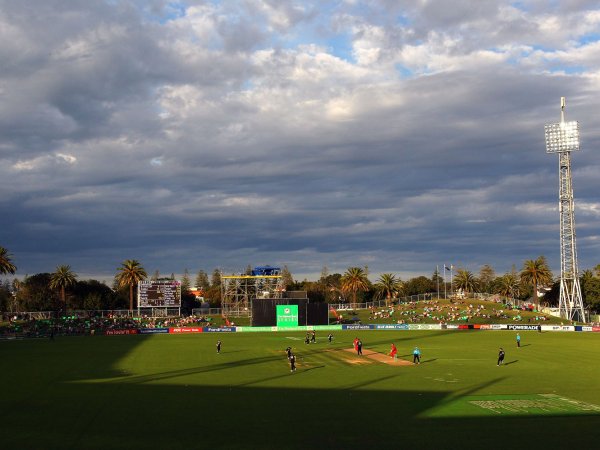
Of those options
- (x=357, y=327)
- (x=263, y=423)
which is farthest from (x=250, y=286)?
(x=263, y=423)

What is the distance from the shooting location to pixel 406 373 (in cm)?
4738

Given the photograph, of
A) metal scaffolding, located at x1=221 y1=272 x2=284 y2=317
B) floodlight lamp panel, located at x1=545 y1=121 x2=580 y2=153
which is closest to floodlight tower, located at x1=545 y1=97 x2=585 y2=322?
floodlight lamp panel, located at x1=545 y1=121 x2=580 y2=153

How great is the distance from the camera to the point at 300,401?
1375 inches

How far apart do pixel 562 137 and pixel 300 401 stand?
97452mm

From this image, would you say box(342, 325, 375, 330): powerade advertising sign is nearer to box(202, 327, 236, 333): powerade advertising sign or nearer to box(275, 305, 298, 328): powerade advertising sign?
box(275, 305, 298, 328): powerade advertising sign

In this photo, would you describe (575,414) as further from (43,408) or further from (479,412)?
(43,408)

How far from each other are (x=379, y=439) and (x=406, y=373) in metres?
22.4

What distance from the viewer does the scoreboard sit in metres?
126

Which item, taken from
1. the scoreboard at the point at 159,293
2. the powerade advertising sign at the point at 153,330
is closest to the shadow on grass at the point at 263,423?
the powerade advertising sign at the point at 153,330

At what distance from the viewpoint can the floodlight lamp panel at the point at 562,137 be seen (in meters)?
115

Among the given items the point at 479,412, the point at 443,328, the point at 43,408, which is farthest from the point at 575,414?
the point at 443,328

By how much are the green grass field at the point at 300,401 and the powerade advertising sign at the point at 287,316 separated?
1841 inches

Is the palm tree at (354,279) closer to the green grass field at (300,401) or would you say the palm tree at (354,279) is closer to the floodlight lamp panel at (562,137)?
the floodlight lamp panel at (562,137)

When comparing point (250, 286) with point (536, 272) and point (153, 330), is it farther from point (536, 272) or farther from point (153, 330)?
point (536, 272)
